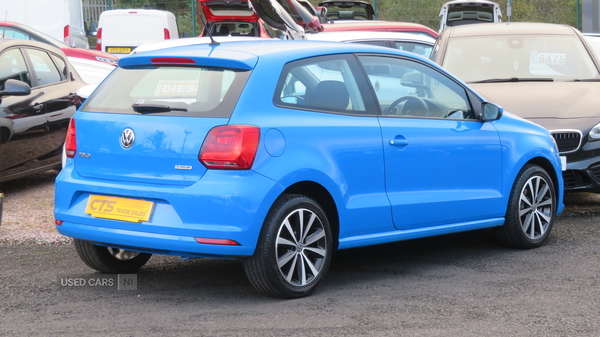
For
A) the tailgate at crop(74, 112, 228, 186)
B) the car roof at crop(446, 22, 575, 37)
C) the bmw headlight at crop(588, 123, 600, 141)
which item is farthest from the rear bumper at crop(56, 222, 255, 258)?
the car roof at crop(446, 22, 575, 37)

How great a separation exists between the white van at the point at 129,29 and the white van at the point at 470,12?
7.57 metres

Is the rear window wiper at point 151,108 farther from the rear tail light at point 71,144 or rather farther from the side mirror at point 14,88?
the side mirror at point 14,88

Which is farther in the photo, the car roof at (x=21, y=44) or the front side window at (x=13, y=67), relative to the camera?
the car roof at (x=21, y=44)

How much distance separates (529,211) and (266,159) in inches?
110

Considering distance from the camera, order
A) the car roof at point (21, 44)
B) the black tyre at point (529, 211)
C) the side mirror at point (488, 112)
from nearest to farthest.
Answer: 1. the side mirror at point (488, 112)
2. the black tyre at point (529, 211)
3. the car roof at point (21, 44)

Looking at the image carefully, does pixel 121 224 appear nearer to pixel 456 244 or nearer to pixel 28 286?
pixel 28 286

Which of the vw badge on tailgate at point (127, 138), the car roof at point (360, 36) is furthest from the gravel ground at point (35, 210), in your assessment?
the car roof at point (360, 36)

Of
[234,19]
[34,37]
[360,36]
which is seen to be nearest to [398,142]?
[360,36]

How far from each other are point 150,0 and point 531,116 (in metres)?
23.3

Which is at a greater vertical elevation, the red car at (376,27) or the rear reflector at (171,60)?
the rear reflector at (171,60)

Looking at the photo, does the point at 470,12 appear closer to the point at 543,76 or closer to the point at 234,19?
the point at 234,19

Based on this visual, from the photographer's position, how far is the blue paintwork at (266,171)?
4.95 m

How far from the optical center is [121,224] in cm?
511

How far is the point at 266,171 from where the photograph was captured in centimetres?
499
